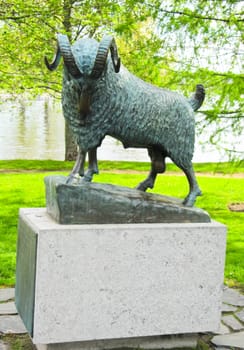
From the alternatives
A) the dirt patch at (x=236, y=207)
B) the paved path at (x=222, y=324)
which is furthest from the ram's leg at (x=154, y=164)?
the dirt patch at (x=236, y=207)

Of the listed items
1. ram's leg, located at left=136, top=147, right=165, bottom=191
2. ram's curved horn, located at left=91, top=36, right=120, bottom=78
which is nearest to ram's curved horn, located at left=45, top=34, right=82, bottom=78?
ram's curved horn, located at left=91, top=36, right=120, bottom=78

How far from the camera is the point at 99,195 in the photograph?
3582 mm

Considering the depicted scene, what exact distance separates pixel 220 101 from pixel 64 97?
329 cm

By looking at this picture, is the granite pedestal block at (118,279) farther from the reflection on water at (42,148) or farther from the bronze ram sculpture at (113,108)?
the reflection on water at (42,148)

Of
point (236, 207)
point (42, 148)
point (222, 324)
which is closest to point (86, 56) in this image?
point (222, 324)

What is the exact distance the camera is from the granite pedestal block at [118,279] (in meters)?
3.40

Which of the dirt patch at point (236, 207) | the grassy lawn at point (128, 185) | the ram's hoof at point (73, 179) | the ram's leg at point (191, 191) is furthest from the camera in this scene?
the dirt patch at point (236, 207)

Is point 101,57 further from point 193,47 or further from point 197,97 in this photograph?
point 193,47

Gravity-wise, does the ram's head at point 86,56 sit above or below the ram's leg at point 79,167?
above

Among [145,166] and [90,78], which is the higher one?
[90,78]

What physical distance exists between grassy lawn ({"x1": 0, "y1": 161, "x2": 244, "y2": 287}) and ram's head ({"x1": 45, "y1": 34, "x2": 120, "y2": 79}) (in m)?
2.58

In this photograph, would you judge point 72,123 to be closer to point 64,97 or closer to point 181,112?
point 64,97

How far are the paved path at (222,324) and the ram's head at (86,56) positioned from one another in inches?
75.9

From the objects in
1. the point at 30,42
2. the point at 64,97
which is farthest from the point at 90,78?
the point at 30,42
